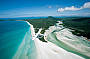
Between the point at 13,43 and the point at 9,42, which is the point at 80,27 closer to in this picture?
the point at 13,43

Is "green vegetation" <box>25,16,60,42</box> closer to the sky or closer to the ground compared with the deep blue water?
closer to the sky

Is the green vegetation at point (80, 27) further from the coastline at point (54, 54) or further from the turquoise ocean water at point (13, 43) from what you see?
the turquoise ocean water at point (13, 43)

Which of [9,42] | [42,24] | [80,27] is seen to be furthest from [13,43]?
[80,27]

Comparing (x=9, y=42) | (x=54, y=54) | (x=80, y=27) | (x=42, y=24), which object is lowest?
(x=54, y=54)

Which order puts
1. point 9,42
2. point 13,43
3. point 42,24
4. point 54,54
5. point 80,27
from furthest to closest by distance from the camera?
point 42,24 < point 80,27 < point 9,42 < point 13,43 < point 54,54

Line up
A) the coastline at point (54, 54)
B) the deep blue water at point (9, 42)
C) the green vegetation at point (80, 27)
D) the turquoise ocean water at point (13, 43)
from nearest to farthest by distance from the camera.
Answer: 1. the coastline at point (54, 54)
2. the turquoise ocean water at point (13, 43)
3. the deep blue water at point (9, 42)
4. the green vegetation at point (80, 27)

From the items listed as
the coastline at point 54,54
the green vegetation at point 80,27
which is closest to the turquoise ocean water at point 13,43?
the coastline at point 54,54

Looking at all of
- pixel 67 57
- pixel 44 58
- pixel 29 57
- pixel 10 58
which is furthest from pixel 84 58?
pixel 10 58

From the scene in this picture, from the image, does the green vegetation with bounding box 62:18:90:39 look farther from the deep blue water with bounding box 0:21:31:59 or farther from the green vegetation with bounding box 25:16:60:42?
the deep blue water with bounding box 0:21:31:59

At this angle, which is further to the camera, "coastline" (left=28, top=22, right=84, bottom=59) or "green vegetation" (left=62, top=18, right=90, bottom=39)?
"green vegetation" (left=62, top=18, right=90, bottom=39)

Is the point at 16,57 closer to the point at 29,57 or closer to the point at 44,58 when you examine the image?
the point at 29,57

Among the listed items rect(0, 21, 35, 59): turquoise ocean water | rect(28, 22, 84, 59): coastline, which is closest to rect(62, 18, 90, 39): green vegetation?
rect(28, 22, 84, 59): coastline

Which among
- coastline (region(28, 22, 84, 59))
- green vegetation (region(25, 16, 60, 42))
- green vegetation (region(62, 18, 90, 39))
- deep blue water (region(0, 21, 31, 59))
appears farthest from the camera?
green vegetation (region(25, 16, 60, 42))
